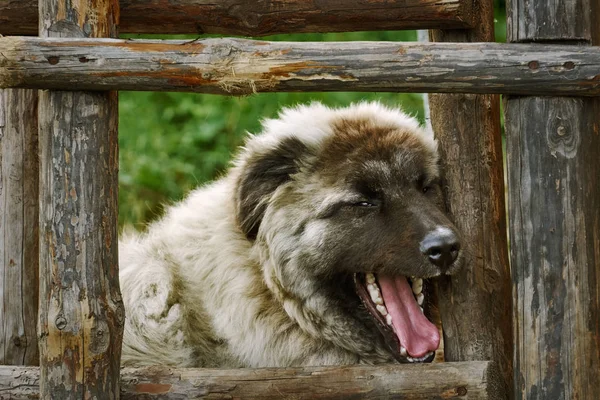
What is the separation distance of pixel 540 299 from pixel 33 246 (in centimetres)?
237

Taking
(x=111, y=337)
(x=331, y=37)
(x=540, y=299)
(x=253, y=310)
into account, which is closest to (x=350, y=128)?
(x=253, y=310)

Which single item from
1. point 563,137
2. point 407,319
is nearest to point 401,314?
point 407,319

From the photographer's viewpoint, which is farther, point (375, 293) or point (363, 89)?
point (375, 293)

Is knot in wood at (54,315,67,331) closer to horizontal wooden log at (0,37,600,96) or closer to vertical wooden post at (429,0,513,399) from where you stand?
horizontal wooden log at (0,37,600,96)

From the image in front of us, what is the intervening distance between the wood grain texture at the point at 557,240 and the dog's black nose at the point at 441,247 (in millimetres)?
281

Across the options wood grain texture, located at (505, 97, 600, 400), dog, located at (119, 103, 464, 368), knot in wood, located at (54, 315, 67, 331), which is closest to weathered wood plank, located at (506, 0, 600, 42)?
wood grain texture, located at (505, 97, 600, 400)

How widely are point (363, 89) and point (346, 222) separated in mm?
812

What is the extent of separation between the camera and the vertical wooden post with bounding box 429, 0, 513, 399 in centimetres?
428

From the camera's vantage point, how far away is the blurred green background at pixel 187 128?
9359 millimetres

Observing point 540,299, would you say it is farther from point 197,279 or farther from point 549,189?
point 197,279

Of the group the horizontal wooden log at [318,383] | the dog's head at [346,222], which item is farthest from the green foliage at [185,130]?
the horizontal wooden log at [318,383]

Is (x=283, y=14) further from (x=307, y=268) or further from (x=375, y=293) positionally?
(x=375, y=293)

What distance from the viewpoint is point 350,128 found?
473 centimetres

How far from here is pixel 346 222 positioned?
4461 mm
